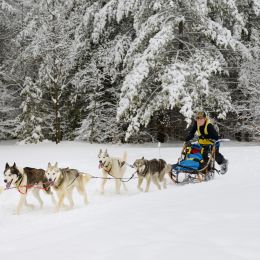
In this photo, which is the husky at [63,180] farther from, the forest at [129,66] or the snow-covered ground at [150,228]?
the forest at [129,66]

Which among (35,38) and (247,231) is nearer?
(247,231)

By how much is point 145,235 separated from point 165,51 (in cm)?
1265

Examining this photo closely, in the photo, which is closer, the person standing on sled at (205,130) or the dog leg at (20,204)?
the dog leg at (20,204)

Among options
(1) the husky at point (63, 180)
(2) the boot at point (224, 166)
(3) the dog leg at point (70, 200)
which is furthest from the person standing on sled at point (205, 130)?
(3) the dog leg at point (70, 200)

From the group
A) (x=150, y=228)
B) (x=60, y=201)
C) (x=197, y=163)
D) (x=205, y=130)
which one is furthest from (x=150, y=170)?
(x=150, y=228)

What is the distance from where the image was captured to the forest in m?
15.8

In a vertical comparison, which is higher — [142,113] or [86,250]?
[142,113]

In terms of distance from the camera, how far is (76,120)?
70.7 feet

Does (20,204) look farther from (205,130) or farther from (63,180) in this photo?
(205,130)

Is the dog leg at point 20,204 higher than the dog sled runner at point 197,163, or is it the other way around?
the dog sled runner at point 197,163

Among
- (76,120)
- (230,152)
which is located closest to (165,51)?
(230,152)

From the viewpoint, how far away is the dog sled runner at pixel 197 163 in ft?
31.9

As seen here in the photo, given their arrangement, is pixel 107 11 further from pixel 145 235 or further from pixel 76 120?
pixel 145 235

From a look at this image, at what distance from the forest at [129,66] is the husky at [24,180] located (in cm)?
748
